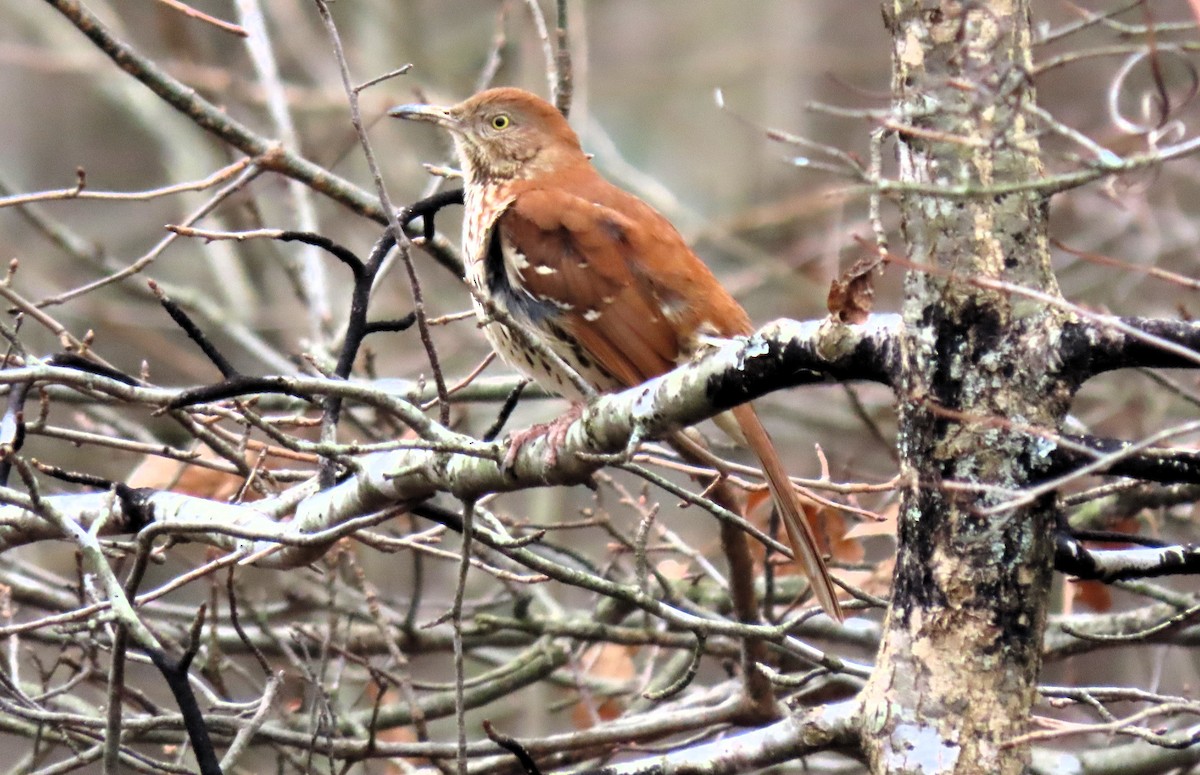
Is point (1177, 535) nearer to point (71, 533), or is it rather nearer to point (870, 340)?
point (870, 340)

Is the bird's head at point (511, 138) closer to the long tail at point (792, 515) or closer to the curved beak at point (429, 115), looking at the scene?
the curved beak at point (429, 115)

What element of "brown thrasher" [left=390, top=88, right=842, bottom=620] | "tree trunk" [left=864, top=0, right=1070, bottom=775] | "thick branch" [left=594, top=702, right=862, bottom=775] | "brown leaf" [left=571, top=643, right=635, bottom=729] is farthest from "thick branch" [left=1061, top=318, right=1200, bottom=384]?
"brown leaf" [left=571, top=643, right=635, bottom=729]

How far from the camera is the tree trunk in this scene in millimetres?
2348

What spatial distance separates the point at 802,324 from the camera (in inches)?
93.2

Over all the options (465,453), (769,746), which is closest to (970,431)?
(769,746)

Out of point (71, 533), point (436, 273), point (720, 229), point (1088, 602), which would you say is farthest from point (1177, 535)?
point (436, 273)

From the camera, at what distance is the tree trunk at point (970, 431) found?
7.70 ft

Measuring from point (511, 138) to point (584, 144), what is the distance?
13.7 feet

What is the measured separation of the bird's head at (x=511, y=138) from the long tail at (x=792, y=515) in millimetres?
1593

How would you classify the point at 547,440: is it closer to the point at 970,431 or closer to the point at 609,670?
the point at 970,431

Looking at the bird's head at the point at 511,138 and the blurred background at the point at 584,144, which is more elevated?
the blurred background at the point at 584,144

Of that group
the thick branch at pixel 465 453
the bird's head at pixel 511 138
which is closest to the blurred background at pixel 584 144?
the bird's head at pixel 511 138

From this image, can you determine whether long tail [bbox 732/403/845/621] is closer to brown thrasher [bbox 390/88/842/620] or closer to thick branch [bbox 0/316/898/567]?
brown thrasher [bbox 390/88/842/620]

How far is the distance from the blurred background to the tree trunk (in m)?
3.78
